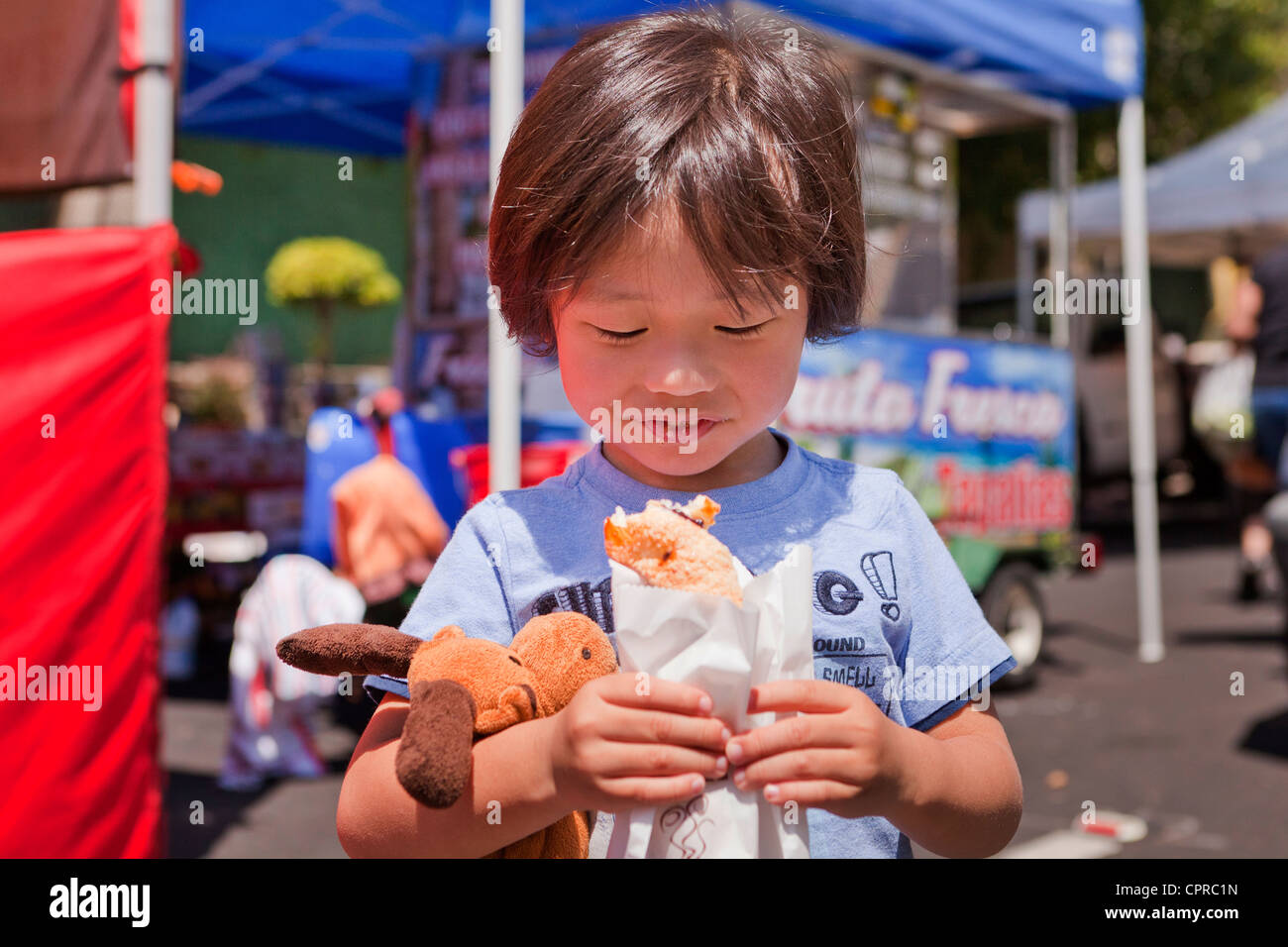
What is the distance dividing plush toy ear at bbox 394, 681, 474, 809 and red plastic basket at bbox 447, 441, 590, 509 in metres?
2.23

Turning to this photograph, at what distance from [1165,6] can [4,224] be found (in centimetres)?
1361

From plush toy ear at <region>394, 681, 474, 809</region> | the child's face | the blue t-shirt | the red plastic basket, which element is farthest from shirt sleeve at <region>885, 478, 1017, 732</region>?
the red plastic basket

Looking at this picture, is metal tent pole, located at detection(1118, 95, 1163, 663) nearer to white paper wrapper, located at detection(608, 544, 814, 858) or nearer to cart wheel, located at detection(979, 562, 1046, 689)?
cart wheel, located at detection(979, 562, 1046, 689)

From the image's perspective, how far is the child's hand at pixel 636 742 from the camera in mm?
841

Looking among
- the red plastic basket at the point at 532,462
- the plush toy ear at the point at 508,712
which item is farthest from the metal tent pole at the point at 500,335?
the plush toy ear at the point at 508,712

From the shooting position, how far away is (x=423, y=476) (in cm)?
411

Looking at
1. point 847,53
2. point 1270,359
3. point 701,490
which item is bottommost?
point 701,490

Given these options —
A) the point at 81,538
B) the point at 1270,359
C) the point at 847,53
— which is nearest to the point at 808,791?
the point at 81,538

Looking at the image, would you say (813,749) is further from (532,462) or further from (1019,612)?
(1019,612)

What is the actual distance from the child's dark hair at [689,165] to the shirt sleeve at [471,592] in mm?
234

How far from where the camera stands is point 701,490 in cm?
118

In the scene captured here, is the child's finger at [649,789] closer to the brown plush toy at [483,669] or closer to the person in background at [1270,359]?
the brown plush toy at [483,669]

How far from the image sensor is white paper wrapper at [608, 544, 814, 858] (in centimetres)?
87

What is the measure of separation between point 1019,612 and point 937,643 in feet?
15.1
